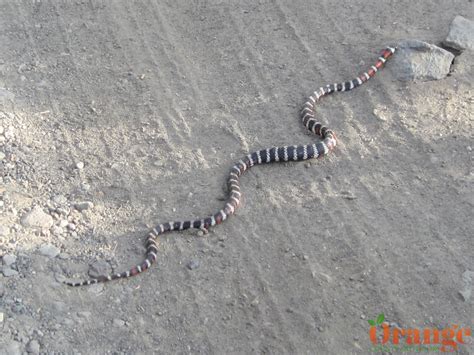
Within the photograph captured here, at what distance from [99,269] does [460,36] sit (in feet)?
26.6

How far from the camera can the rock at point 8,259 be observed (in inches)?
350

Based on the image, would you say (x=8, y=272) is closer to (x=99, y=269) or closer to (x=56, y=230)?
(x=56, y=230)

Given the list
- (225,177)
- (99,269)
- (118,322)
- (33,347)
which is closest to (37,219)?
(99,269)

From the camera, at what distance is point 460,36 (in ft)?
42.8

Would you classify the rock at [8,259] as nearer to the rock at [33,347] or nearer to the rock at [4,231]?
the rock at [4,231]

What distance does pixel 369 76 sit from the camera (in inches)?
498

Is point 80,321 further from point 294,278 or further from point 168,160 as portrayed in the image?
point 168,160

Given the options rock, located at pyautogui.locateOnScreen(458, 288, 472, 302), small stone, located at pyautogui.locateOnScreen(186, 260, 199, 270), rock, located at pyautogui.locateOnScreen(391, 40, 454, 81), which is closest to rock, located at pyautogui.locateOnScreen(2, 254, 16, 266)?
small stone, located at pyautogui.locateOnScreen(186, 260, 199, 270)

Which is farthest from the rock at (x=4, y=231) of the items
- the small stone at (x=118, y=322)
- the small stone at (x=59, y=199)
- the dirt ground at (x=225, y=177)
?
the small stone at (x=118, y=322)

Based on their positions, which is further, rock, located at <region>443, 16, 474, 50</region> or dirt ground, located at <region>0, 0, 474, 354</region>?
rock, located at <region>443, 16, 474, 50</region>

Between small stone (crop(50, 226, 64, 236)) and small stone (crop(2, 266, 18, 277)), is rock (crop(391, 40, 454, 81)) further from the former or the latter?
small stone (crop(2, 266, 18, 277))

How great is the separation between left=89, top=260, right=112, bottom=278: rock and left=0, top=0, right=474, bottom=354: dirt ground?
0.12ft

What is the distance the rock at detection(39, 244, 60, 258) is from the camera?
9.17 m

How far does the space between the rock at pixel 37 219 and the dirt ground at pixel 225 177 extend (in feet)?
0.18
